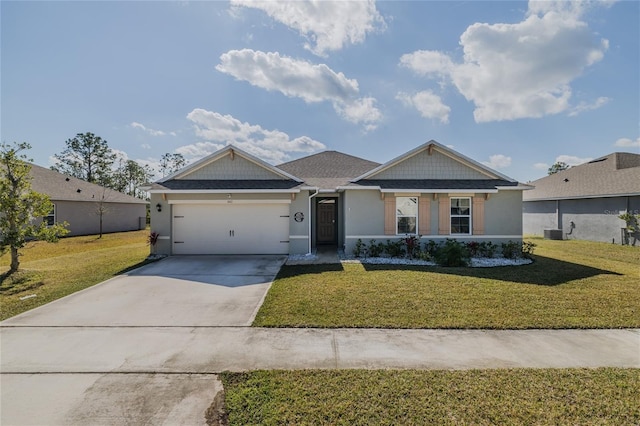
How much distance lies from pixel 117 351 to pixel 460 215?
39.9 feet

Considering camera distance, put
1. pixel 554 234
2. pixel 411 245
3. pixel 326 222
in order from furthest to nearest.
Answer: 1. pixel 554 234
2. pixel 326 222
3. pixel 411 245

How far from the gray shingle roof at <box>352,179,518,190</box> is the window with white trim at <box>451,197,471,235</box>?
0.68m

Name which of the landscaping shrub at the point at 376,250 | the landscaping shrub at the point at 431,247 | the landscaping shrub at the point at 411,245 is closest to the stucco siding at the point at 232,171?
the landscaping shrub at the point at 376,250

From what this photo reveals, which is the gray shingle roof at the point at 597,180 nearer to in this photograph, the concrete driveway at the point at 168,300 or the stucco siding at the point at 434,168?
the stucco siding at the point at 434,168

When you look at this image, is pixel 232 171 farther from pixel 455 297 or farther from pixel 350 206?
pixel 455 297

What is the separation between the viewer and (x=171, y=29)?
10516mm

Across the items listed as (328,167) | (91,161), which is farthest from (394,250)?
(91,161)

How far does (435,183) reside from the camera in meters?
12.2

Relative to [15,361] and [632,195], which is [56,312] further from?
[632,195]

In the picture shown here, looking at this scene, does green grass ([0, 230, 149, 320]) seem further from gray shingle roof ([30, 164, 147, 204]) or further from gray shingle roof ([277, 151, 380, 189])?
gray shingle roof ([277, 151, 380, 189])

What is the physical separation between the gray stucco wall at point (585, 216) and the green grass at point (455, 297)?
7.93 metres

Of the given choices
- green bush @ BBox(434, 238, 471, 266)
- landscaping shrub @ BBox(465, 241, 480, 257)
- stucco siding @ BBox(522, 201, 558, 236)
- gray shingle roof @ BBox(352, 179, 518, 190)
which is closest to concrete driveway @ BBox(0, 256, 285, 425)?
green bush @ BBox(434, 238, 471, 266)

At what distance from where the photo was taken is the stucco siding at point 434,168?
41.3 ft

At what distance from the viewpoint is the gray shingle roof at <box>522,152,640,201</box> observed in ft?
53.1
